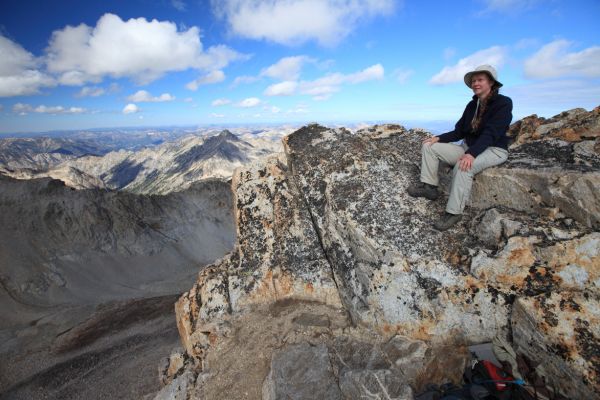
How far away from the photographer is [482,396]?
227 inches

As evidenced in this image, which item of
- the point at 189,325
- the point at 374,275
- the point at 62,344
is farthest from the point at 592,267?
the point at 62,344

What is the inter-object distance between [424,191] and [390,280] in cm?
266

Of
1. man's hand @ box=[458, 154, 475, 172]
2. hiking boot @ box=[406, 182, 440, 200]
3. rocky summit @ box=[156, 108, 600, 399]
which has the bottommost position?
rocky summit @ box=[156, 108, 600, 399]

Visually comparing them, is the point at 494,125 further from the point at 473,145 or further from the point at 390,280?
the point at 390,280

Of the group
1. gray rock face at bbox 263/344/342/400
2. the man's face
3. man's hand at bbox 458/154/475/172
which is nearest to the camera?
gray rock face at bbox 263/344/342/400

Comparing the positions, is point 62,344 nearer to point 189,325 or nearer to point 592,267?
point 189,325

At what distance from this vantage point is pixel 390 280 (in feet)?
26.3

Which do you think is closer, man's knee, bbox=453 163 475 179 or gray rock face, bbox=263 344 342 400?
gray rock face, bbox=263 344 342 400

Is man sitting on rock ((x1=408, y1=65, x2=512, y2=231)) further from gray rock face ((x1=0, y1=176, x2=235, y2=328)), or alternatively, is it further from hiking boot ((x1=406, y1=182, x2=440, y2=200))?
gray rock face ((x1=0, y1=176, x2=235, y2=328))

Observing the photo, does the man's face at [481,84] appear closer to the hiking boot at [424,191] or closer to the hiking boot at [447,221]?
the hiking boot at [424,191]

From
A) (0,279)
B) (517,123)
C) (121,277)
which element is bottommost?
(121,277)

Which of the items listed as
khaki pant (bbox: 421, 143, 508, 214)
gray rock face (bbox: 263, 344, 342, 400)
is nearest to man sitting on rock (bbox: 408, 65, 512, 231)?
khaki pant (bbox: 421, 143, 508, 214)

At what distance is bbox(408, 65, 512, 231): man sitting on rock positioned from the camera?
25.4 ft

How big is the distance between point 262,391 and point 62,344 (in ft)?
142
